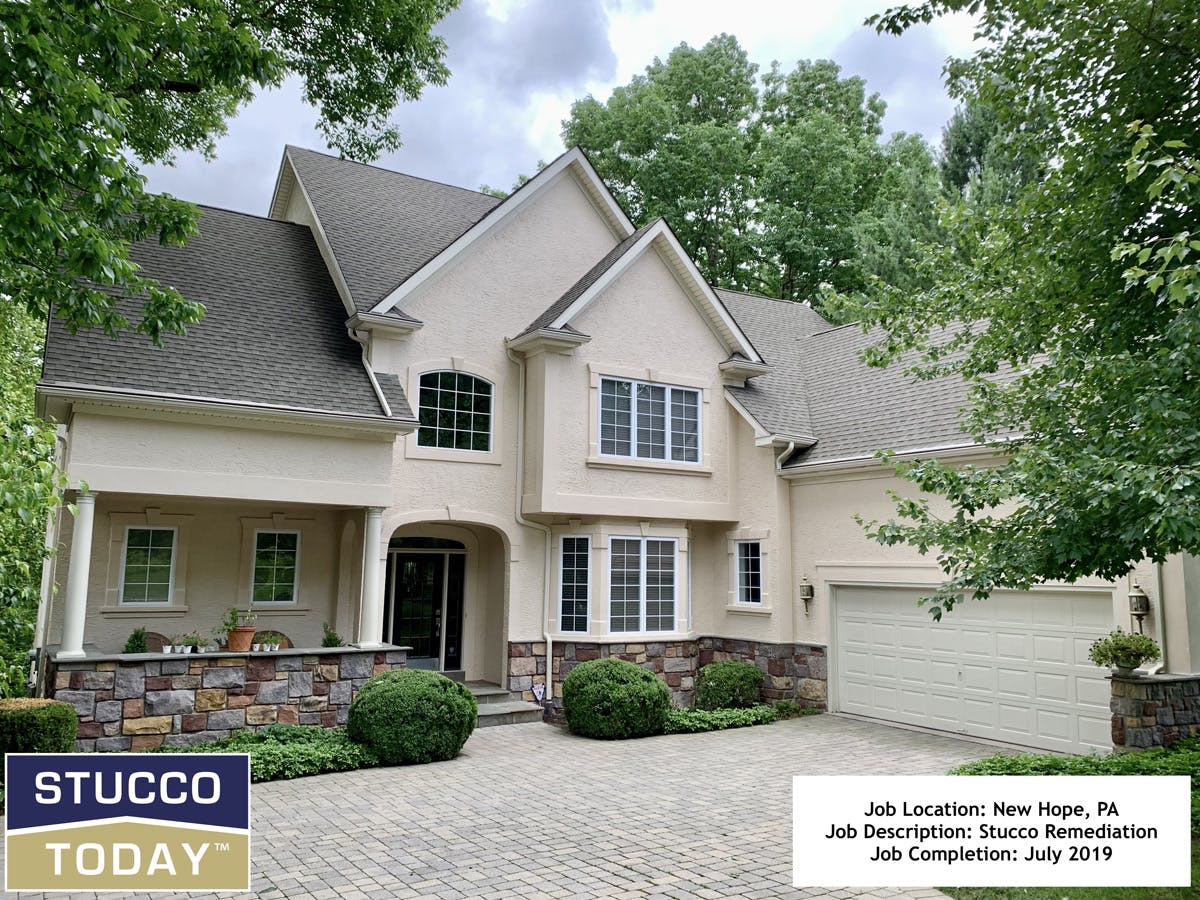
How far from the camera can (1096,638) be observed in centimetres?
1199

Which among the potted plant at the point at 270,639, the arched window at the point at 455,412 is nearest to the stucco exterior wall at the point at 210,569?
the potted plant at the point at 270,639

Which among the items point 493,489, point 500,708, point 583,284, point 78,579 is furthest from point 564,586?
point 78,579

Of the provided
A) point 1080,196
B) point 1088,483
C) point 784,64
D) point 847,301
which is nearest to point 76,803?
point 1088,483

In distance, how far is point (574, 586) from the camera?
1568 cm

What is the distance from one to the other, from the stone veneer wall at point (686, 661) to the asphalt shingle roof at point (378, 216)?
21.6 feet

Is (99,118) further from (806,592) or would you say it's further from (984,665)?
(984,665)

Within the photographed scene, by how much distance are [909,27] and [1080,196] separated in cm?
206

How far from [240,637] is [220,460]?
2.43m

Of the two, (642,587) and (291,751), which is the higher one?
(642,587)

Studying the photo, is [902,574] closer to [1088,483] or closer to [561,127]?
[1088,483]

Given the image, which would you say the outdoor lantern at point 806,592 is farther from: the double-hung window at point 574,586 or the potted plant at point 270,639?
the potted plant at point 270,639

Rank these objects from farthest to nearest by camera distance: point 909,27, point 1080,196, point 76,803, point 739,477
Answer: point 739,477, point 909,27, point 1080,196, point 76,803

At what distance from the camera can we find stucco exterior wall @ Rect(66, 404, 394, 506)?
11203 millimetres

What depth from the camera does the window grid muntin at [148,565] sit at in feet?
43.4
